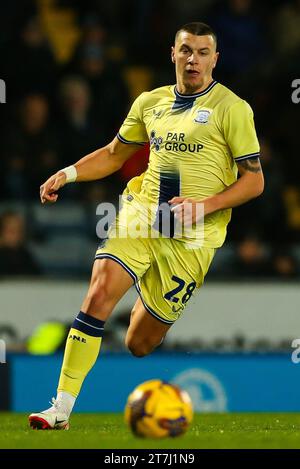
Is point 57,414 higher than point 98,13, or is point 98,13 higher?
point 98,13

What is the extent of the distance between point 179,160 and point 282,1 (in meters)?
8.19

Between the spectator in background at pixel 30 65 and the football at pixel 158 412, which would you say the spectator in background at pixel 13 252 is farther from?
the football at pixel 158 412

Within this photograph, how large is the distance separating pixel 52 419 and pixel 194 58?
7.51 feet

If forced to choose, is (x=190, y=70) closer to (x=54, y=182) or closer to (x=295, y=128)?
(x=54, y=182)

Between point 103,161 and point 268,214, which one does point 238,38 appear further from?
point 103,161

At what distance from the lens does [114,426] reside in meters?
7.93

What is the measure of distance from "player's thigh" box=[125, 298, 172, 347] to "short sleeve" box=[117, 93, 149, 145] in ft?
3.37

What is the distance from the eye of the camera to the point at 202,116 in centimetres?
766

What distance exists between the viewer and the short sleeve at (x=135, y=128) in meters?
8.09

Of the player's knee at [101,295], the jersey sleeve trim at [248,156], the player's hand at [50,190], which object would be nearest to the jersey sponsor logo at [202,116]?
the jersey sleeve trim at [248,156]

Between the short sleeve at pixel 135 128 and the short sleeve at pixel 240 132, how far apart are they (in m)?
0.71

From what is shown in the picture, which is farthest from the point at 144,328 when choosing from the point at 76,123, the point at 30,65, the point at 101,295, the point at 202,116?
the point at 30,65
